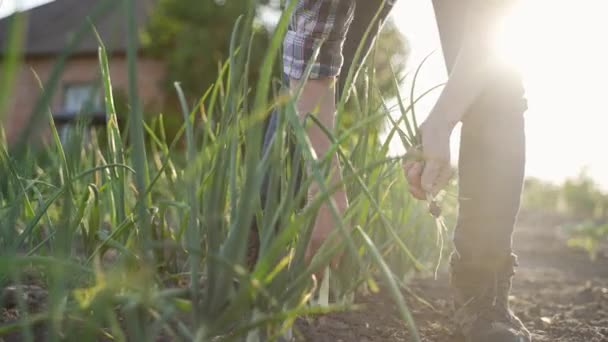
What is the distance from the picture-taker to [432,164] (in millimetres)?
896

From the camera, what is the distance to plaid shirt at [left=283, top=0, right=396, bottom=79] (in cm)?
118

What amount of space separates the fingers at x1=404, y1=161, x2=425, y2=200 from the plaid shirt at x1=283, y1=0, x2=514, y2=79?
0.97 feet

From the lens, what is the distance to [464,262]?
47.6 inches

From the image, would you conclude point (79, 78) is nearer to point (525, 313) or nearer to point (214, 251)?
point (525, 313)

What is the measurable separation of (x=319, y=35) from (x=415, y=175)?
0.39 metres

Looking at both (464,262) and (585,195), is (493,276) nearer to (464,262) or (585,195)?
(464,262)

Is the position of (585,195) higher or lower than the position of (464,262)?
lower

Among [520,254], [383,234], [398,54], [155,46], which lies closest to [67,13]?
[155,46]

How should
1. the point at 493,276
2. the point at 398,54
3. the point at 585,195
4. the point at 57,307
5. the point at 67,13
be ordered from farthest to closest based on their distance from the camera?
the point at 67,13 → the point at 398,54 → the point at 585,195 → the point at 493,276 → the point at 57,307

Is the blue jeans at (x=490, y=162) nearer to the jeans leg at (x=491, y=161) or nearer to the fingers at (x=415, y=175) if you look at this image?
the jeans leg at (x=491, y=161)

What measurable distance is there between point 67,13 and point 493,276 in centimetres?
1394

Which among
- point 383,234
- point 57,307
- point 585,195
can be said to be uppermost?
point 57,307

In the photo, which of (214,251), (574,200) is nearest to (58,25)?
(574,200)

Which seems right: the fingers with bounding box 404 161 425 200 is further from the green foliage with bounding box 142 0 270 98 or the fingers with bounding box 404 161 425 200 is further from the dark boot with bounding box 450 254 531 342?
the green foliage with bounding box 142 0 270 98
